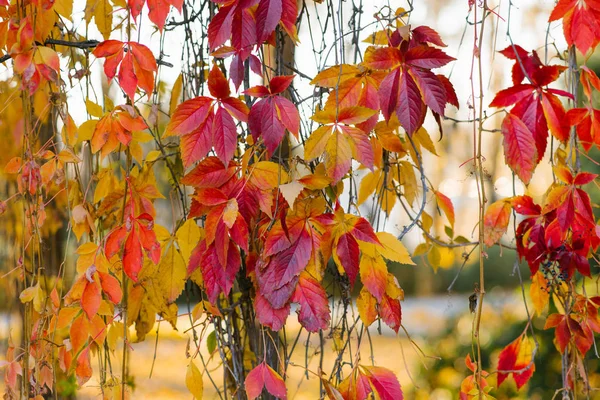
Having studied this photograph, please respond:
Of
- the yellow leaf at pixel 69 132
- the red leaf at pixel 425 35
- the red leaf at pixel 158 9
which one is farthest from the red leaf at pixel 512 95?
the yellow leaf at pixel 69 132

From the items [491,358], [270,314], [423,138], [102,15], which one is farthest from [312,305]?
[491,358]

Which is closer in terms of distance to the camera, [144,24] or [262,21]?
[262,21]

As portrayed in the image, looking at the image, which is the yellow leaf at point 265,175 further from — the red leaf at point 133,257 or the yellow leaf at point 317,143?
the red leaf at point 133,257

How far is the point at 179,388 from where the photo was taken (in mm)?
3291

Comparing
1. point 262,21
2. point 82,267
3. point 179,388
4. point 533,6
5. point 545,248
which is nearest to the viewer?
point 262,21

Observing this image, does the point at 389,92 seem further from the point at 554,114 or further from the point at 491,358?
the point at 491,358

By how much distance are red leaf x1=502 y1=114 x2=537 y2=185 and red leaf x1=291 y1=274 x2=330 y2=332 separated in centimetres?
30

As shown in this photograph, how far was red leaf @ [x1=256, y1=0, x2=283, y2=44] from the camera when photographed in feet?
2.21

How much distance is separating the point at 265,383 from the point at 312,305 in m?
0.16

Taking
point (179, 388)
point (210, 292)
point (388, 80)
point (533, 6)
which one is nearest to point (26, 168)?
point (210, 292)

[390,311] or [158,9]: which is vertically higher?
[158,9]

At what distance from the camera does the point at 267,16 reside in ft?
2.21

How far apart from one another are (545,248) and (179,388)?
108 inches

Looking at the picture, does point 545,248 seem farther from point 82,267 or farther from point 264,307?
point 82,267
